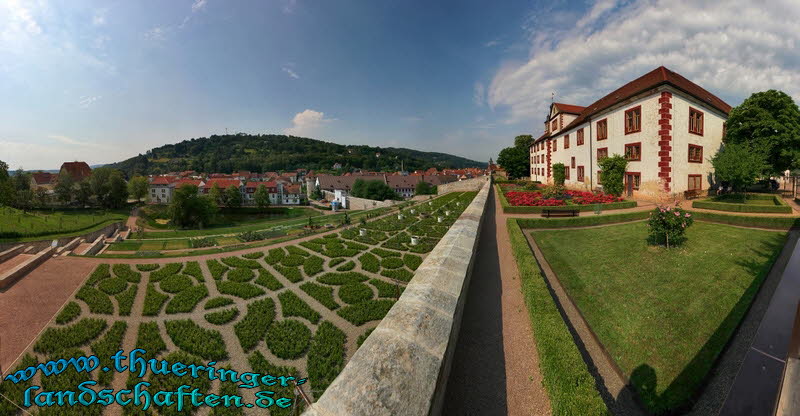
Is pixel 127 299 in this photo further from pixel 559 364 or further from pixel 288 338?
pixel 559 364

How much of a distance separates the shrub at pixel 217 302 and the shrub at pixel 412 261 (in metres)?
5.84

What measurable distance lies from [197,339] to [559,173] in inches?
1526

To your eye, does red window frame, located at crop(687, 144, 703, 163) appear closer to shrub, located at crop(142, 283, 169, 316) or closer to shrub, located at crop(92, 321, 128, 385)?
shrub, located at crop(142, 283, 169, 316)

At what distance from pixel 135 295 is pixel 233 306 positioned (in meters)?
3.81

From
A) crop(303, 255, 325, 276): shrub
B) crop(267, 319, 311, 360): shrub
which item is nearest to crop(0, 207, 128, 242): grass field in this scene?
crop(303, 255, 325, 276): shrub

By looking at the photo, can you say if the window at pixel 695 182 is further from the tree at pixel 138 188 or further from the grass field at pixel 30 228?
the tree at pixel 138 188

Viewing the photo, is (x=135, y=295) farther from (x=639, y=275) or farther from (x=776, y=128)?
(x=776, y=128)

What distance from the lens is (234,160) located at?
175 meters

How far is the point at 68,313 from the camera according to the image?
7.72 meters

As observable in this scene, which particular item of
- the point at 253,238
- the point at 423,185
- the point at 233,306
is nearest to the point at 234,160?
the point at 423,185

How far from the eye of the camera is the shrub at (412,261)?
1023cm

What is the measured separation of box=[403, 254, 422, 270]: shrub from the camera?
10.2 metres

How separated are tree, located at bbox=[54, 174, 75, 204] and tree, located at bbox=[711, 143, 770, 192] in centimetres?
9019

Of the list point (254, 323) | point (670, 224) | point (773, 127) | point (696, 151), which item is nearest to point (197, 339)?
point (254, 323)
